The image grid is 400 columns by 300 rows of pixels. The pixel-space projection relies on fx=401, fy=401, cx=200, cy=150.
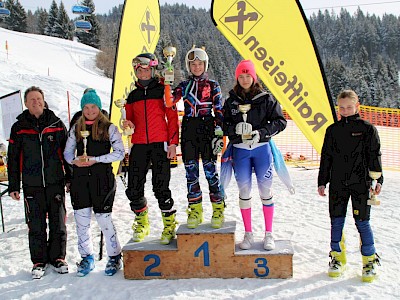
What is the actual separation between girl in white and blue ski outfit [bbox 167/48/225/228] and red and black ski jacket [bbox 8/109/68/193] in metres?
1.32

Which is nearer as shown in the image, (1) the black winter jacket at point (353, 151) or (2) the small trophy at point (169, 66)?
(1) the black winter jacket at point (353, 151)

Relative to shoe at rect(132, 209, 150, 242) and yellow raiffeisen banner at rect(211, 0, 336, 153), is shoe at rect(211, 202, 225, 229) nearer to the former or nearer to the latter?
shoe at rect(132, 209, 150, 242)

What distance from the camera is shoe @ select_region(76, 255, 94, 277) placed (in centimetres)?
399

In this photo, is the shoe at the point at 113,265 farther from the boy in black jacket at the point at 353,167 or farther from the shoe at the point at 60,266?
the boy in black jacket at the point at 353,167

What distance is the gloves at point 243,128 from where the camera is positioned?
3.63 meters

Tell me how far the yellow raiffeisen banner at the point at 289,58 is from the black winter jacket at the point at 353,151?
1261 mm

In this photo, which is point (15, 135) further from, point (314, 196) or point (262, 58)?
point (314, 196)

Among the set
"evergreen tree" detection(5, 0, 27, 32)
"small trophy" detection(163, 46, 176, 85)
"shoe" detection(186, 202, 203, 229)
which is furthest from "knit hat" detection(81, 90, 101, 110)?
"evergreen tree" detection(5, 0, 27, 32)

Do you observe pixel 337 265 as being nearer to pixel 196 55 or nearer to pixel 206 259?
pixel 206 259

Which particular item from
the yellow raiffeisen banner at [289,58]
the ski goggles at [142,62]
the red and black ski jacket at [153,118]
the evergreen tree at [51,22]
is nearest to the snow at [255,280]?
the red and black ski jacket at [153,118]

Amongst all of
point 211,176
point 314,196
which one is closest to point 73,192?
point 211,176

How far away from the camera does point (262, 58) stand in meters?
5.09

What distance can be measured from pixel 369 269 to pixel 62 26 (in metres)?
60.3

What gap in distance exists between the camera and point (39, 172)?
158 inches
